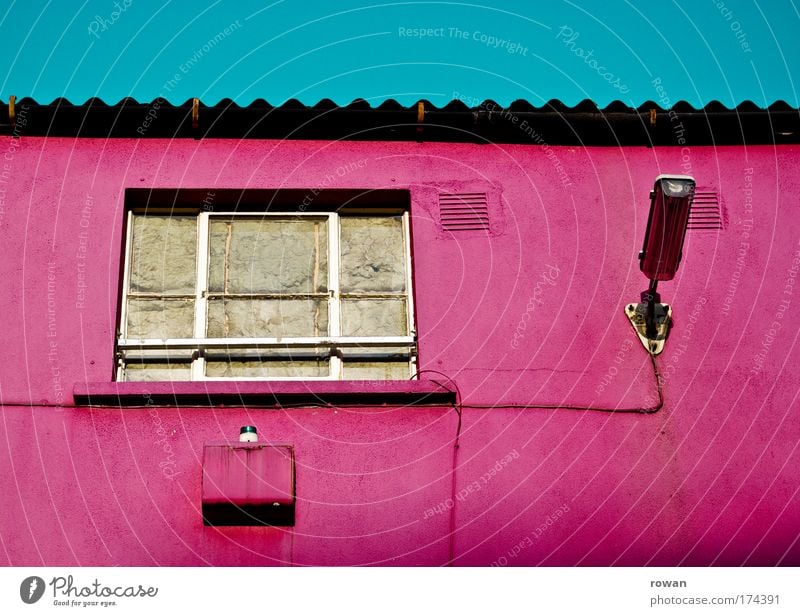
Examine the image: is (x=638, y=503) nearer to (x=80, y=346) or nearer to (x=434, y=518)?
(x=434, y=518)

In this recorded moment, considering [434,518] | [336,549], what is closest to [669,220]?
[434,518]

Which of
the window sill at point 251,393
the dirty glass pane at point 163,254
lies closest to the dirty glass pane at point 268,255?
the dirty glass pane at point 163,254

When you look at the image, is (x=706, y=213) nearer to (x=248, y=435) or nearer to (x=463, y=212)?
(x=463, y=212)

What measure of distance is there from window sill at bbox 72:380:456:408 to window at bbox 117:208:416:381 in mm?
375

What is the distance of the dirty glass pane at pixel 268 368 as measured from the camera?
7367 millimetres

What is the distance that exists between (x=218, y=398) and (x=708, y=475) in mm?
2735

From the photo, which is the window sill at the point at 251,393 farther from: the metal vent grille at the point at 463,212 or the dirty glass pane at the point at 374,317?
the metal vent grille at the point at 463,212

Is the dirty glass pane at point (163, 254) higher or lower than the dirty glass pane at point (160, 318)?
higher

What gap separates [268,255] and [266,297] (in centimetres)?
31

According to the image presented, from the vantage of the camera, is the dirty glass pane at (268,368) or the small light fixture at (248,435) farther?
the dirty glass pane at (268,368)

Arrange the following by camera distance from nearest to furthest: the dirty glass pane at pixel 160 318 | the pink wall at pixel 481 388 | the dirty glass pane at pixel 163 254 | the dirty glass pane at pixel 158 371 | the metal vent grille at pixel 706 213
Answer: the pink wall at pixel 481 388 → the dirty glass pane at pixel 158 371 → the dirty glass pane at pixel 160 318 → the dirty glass pane at pixel 163 254 → the metal vent grille at pixel 706 213

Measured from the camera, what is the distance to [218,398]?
22.9 feet

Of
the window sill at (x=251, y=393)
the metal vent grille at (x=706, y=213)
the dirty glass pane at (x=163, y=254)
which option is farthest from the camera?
the metal vent grille at (x=706, y=213)
